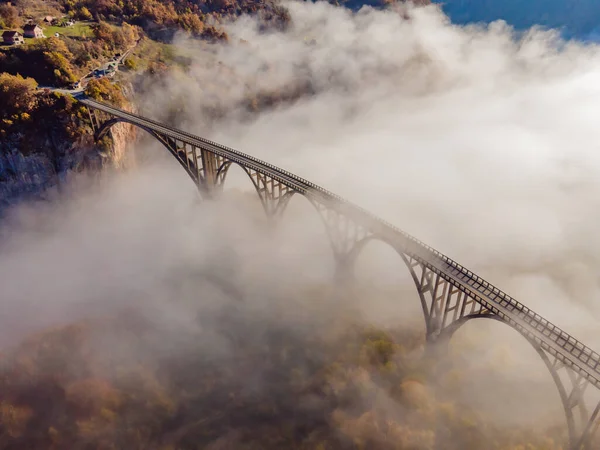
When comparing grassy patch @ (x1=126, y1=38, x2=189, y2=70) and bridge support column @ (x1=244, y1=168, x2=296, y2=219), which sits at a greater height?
grassy patch @ (x1=126, y1=38, x2=189, y2=70)

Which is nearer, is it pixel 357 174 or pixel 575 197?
pixel 575 197

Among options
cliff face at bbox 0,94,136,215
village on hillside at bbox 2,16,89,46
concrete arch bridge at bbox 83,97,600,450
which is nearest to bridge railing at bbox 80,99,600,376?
concrete arch bridge at bbox 83,97,600,450

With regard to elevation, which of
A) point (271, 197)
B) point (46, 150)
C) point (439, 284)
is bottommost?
point (439, 284)

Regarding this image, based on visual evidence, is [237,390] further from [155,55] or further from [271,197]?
[155,55]

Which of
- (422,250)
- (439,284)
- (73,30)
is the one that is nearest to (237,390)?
(439,284)

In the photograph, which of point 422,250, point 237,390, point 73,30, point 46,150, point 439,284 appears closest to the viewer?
point 422,250

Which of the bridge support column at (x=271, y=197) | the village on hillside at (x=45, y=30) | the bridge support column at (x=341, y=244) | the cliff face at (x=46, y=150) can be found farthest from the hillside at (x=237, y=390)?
the village on hillside at (x=45, y=30)

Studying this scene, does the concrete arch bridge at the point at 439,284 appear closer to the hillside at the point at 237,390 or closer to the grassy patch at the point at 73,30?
the hillside at the point at 237,390

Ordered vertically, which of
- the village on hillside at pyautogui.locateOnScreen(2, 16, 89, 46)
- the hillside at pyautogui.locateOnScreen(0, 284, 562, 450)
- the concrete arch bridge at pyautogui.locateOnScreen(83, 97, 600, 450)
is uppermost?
the village on hillside at pyautogui.locateOnScreen(2, 16, 89, 46)

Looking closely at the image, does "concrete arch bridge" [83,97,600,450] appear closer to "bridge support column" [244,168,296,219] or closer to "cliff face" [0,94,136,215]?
"bridge support column" [244,168,296,219]

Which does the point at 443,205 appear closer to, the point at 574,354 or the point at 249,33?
the point at 574,354

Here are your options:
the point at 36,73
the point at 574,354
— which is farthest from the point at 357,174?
the point at 574,354
